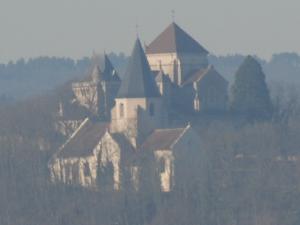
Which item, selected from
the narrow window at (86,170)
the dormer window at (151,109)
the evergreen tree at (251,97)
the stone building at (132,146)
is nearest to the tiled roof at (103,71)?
the stone building at (132,146)

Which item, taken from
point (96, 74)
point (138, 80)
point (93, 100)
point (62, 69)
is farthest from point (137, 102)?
point (62, 69)

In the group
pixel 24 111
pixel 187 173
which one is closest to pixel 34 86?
pixel 24 111

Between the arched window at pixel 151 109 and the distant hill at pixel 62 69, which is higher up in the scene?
the arched window at pixel 151 109

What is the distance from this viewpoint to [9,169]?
63781mm

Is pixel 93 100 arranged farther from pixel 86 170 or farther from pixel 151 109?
pixel 86 170

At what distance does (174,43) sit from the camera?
70000 millimetres

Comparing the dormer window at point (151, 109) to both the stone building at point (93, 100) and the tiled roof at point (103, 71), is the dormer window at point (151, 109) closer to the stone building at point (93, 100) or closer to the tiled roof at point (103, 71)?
the stone building at point (93, 100)

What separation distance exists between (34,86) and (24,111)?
70789mm

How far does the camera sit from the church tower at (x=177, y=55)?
69625mm

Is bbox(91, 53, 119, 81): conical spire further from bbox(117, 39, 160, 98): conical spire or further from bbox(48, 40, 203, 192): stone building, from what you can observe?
bbox(117, 39, 160, 98): conical spire

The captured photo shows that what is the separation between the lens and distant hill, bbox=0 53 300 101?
142500 millimetres

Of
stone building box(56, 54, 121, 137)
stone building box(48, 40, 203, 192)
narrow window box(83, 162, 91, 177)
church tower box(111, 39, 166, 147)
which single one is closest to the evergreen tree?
stone building box(48, 40, 203, 192)

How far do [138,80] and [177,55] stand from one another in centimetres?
480

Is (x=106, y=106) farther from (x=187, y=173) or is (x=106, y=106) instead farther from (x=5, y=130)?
(x=187, y=173)
